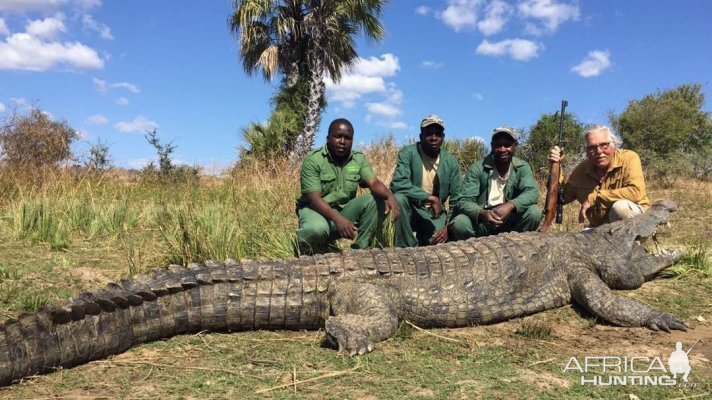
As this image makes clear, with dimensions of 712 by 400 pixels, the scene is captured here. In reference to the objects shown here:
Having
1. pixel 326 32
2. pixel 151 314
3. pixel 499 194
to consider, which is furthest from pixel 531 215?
pixel 326 32

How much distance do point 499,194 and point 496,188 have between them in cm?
8

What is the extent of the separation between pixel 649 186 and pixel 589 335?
11181mm

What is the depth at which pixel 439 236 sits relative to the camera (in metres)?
5.75

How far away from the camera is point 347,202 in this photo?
5.77m

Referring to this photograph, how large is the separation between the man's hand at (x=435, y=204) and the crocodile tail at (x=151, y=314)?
2.50 meters

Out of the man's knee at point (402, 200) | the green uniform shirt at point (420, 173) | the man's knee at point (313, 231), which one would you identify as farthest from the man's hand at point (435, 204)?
the man's knee at point (313, 231)

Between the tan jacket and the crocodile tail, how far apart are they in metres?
3.79

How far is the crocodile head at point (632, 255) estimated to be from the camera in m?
4.91

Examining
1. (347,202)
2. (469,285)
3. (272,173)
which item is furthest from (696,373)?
(272,173)

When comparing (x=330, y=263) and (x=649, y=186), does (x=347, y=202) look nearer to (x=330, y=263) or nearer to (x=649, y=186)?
(x=330, y=263)

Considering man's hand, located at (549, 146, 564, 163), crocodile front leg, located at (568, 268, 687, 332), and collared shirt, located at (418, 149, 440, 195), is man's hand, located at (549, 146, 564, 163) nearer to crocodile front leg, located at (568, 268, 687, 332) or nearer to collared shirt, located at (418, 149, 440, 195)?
collared shirt, located at (418, 149, 440, 195)

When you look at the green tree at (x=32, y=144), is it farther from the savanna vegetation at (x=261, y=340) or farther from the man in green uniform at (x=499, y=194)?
the man in green uniform at (x=499, y=194)

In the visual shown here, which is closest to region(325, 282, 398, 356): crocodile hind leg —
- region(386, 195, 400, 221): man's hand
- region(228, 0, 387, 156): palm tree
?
region(386, 195, 400, 221): man's hand

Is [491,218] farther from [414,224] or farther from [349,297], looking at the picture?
[349,297]
